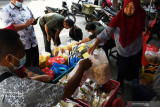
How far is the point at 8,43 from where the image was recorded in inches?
34.4

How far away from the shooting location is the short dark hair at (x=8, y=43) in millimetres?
868

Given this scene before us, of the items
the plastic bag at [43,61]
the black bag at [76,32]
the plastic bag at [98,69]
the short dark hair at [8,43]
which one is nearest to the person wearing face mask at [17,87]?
the short dark hair at [8,43]

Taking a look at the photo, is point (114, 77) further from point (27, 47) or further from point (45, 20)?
point (45, 20)

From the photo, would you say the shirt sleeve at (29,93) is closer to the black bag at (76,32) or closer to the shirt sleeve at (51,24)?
the shirt sleeve at (51,24)

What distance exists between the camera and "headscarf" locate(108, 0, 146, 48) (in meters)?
1.88

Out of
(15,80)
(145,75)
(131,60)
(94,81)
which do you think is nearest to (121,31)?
(131,60)

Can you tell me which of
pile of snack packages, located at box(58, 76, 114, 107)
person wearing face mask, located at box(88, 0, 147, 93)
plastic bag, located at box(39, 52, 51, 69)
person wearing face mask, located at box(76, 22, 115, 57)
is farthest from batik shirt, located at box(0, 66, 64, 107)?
person wearing face mask, located at box(76, 22, 115, 57)

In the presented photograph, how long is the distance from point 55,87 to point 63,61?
1.62 m

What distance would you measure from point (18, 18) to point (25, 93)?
1655 mm

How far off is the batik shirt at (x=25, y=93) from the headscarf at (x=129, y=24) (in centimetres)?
139

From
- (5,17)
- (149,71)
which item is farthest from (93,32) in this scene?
(5,17)

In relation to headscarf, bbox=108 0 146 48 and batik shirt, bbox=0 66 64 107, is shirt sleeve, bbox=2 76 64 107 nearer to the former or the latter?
batik shirt, bbox=0 66 64 107

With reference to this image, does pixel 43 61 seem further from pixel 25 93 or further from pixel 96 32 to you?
pixel 25 93

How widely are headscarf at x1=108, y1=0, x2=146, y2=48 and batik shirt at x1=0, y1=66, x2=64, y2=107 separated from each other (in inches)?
54.8
